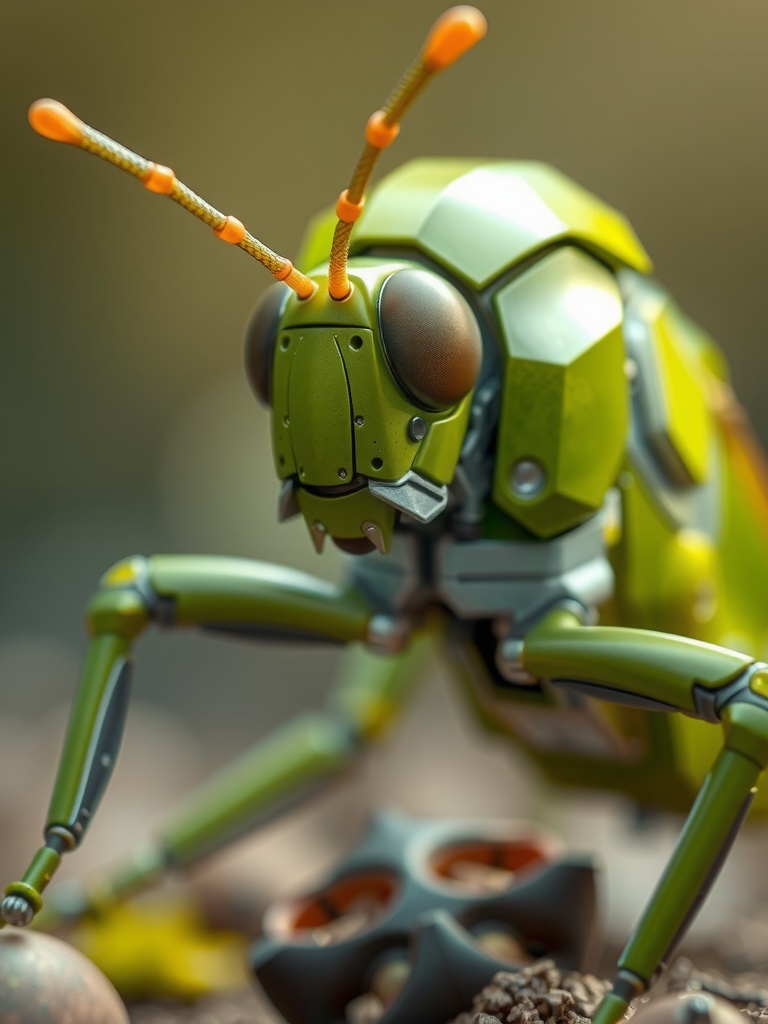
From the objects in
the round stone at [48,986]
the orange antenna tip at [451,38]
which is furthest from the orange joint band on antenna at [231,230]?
the round stone at [48,986]

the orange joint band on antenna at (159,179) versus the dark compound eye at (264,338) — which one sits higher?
the orange joint band on antenna at (159,179)

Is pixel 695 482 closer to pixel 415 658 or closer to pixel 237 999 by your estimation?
pixel 415 658

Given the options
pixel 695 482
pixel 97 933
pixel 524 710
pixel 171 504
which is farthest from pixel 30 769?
pixel 171 504

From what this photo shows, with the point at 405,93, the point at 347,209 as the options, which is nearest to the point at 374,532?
the point at 347,209

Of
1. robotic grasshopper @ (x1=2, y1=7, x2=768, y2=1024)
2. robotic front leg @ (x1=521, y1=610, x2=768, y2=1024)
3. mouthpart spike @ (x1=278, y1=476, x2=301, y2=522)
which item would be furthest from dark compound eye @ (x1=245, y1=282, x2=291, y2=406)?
robotic front leg @ (x1=521, y1=610, x2=768, y2=1024)

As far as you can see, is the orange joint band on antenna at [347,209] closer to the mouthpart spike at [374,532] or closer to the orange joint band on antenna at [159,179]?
the orange joint band on antenna at [159,179]

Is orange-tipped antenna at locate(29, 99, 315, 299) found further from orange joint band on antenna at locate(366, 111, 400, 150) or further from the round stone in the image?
the round stone

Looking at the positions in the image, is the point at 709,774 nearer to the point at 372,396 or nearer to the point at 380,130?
the point at 372,396
